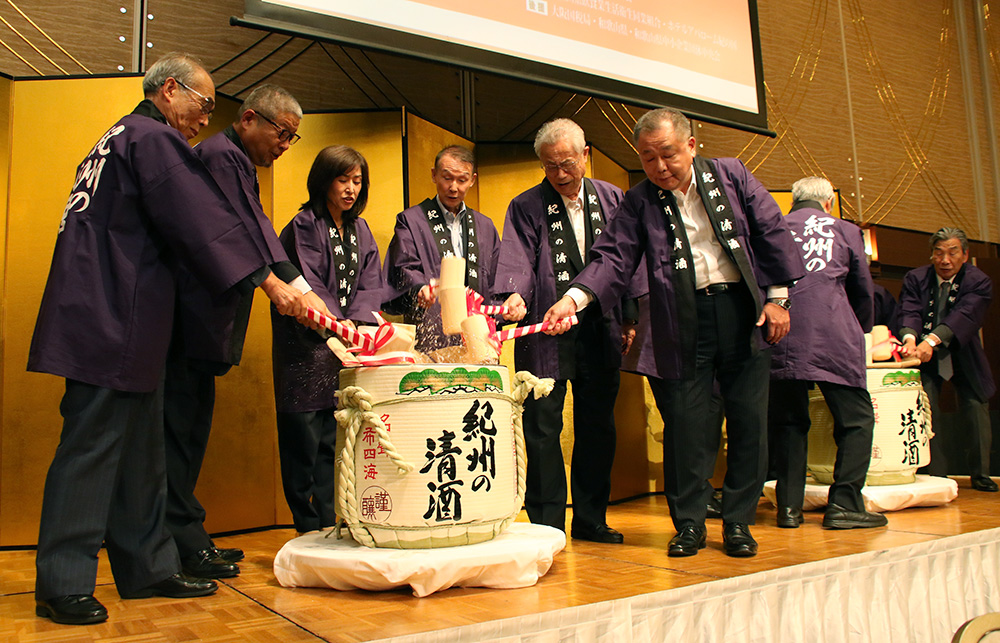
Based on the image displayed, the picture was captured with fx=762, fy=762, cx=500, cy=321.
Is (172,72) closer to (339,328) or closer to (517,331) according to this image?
(339,328)

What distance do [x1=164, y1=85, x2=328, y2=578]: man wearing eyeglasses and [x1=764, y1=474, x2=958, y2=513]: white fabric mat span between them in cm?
240

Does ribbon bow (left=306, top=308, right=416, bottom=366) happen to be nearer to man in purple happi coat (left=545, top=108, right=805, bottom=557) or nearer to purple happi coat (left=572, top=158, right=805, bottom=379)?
man in purple happi coat (left=545, top=108, right=805, bottom=557)

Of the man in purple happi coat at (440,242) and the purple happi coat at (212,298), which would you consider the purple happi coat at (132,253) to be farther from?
the man in purple happi coat at (440,242)

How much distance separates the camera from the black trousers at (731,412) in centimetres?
242

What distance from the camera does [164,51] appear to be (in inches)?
137

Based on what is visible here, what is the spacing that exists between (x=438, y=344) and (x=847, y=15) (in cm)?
581

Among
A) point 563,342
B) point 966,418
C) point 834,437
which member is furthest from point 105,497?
point 966,418

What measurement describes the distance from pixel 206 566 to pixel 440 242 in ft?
5.17

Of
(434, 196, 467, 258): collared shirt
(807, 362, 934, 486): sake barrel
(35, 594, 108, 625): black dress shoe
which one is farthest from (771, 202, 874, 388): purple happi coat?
(35, 594, 108, 625): black dress shoe

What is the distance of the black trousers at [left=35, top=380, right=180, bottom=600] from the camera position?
1.67m

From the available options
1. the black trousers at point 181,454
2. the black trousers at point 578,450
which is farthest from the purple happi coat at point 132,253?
the black trousers at point 578,450

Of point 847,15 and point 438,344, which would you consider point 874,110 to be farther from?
point 438,344

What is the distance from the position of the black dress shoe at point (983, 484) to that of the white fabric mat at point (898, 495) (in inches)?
31.5

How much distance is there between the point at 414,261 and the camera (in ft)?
10.3
